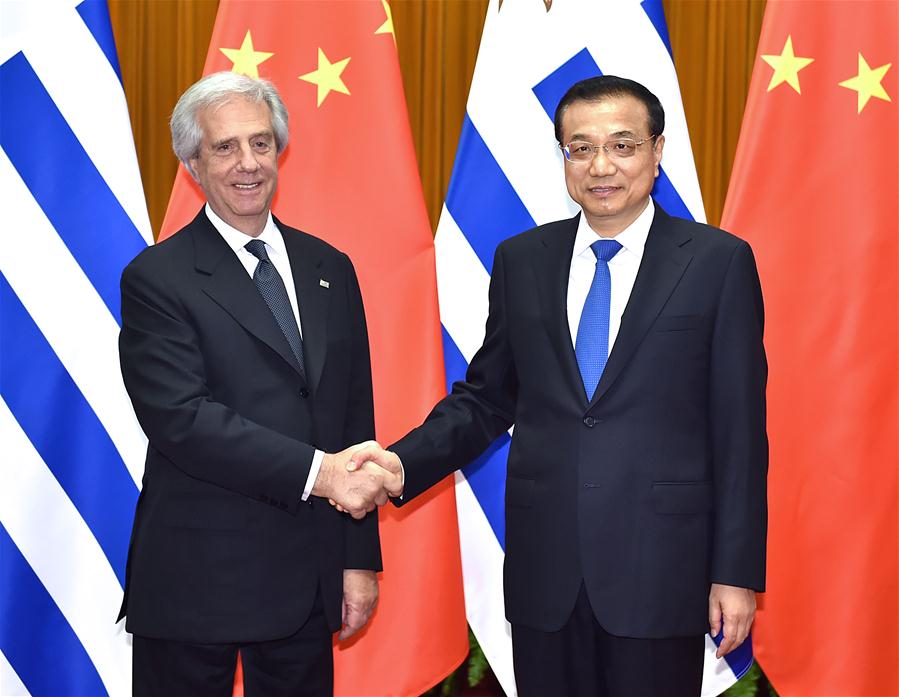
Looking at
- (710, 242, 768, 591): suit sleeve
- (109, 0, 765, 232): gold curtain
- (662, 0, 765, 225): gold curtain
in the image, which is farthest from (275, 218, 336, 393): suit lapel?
(662, 0, 765, 225): gold curtain

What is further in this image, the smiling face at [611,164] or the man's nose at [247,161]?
the man's nose at [247,161]

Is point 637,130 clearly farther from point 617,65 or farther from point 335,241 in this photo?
point 335,241

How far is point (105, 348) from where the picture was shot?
2717mm

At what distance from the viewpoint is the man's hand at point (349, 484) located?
1.98 meters

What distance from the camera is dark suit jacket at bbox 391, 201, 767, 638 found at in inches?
70.9

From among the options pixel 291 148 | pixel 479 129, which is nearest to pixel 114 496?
pixel 291 148

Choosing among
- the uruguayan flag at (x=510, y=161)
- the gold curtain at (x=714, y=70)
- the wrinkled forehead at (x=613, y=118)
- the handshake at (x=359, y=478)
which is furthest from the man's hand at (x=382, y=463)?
the gold curtain at (x=714, y=70)

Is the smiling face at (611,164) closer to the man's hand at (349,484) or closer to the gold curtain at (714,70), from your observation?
the man's hand at (349,484)

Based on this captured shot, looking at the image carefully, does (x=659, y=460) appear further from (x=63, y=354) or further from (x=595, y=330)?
(x=63, y=354)

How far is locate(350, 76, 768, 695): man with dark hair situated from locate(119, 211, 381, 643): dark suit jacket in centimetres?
45

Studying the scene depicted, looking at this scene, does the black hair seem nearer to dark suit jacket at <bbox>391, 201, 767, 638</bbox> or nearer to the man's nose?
dark suit jacket at <bbox>391, 201, 767, 638</bbox>

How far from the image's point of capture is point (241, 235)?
2.09 m

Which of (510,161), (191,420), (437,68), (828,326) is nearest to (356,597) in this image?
(191,420)

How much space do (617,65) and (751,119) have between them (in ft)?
1.36
